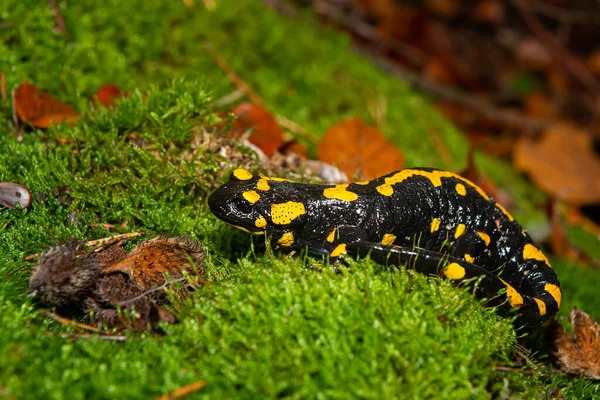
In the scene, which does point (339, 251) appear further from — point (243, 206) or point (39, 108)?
point (39, 108)

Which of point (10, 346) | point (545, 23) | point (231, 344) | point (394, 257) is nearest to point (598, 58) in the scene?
point (545, 23)

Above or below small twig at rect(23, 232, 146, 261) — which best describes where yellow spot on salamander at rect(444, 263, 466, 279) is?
above

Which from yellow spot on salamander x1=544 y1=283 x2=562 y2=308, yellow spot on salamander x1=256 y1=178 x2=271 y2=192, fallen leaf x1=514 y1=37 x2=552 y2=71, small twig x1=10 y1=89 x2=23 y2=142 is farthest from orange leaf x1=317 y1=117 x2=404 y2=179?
fallen leaf x1=514 y1=37 x2=552 y2=71

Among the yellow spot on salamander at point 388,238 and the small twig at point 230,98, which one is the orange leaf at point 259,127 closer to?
the small twig at point 230,98

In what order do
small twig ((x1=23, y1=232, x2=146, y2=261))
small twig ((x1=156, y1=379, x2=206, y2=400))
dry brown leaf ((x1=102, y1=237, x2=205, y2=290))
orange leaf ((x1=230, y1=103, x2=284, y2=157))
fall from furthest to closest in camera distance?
orange leaf ((x1=230, y1=103, x2=284, y2=157))
small twig ((x1=23, y1=232, x2=146, y2=261))
dry brown leaf ((x1=102, y1=237, x2=205, y2=290))
small twig ((x1=156, y1=379, x2=206, y2=400))

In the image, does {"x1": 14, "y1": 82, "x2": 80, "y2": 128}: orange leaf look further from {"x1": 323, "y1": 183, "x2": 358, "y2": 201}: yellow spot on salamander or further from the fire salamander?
{"x1": 323, "y1": 183, "x2": 358, "y2": 201}: yellow spot on salamander

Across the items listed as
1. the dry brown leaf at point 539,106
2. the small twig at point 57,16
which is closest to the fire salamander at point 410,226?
the small twig at point 57,16
